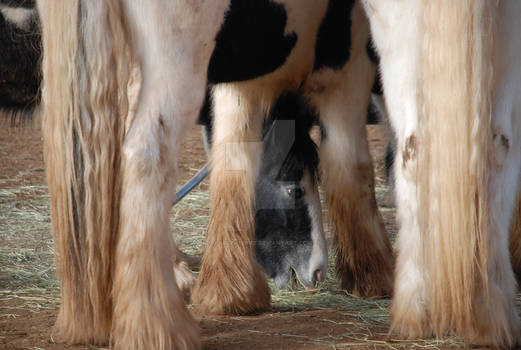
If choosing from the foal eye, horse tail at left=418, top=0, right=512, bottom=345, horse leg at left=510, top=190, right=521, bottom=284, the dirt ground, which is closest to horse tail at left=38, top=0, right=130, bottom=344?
the dirt ground

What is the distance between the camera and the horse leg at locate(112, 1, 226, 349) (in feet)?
8.04

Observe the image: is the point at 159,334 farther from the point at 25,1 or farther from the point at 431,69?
the point at 25,1

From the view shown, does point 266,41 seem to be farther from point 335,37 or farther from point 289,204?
point 289,204

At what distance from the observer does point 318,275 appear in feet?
12.3

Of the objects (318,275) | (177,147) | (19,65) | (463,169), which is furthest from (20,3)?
(463,169)

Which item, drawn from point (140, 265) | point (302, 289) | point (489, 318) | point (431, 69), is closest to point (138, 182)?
point (140, 265)

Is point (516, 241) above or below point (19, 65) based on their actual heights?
below

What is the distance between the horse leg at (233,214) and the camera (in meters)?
3.30

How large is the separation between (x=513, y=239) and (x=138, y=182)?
79.0 inches

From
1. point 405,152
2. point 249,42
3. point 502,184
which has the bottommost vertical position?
point 502,184

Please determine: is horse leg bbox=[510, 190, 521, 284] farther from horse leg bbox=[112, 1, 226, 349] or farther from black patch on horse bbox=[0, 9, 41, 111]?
black patch on horse bbox=[0, 9, 41, 111]

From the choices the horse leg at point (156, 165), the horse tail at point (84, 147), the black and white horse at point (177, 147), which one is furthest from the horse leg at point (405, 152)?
A: the horse tail at point (84, 147)

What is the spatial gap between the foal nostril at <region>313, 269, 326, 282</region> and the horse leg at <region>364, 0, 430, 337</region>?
41.0 inches

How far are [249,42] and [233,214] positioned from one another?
808 mm
